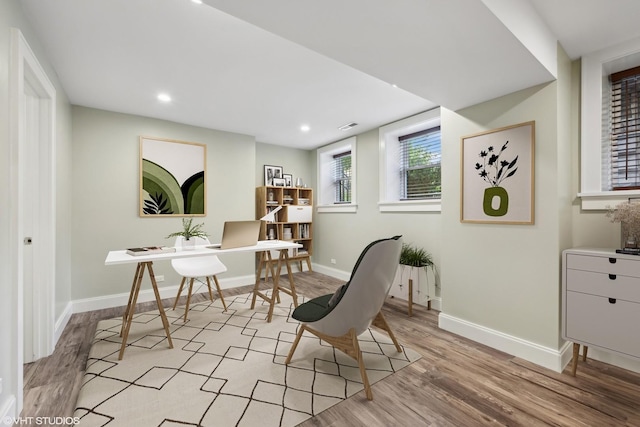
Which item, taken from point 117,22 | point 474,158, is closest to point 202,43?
point 117,22

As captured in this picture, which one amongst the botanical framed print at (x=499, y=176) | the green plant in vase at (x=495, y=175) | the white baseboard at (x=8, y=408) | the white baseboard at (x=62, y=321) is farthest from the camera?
the white baseboard at (x=62, y=321)

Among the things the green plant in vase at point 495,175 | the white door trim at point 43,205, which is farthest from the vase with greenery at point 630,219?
the white door trim at point 43,205

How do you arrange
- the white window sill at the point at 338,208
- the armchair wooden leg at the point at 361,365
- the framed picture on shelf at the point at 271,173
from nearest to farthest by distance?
the armchair wooden leg at the point at 361,365 < the white window sill at the point at 338,208 < the framed picture on shelf at the point at 271,173

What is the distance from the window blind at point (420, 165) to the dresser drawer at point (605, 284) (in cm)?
171

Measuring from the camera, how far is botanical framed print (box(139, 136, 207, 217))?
3.64 m

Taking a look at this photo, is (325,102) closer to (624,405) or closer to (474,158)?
(474,158)

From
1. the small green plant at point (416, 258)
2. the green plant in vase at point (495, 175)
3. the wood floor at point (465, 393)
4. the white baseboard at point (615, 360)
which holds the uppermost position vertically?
the green plant in vase at point (495, 175)

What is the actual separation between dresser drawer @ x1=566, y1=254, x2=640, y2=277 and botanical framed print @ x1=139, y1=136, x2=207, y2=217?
13.4ft

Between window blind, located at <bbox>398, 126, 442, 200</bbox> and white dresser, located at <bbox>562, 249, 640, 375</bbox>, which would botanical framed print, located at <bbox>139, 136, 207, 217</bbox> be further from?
white dresser, located at <bbox>562, 249, 640, 375</bbox>

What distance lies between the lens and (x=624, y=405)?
166cm

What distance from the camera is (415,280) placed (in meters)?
3.16

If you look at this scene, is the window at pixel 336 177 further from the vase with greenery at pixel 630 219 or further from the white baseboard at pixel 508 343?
the vase with greenery at pixel 630 219

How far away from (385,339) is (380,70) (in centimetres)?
223

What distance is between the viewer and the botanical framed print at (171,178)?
364 cm
